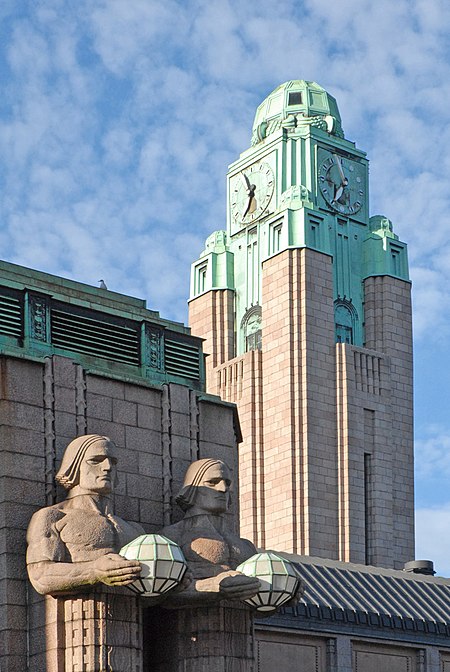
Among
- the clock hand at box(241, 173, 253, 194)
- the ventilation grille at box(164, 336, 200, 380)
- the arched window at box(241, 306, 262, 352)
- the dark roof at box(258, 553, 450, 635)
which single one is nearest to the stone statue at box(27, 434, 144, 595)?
the ventilation grille at box(164, 336, 200, 380)

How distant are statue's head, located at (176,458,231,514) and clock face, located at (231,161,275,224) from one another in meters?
64.8

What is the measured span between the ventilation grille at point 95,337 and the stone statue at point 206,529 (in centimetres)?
248

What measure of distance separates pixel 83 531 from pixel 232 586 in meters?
2.43

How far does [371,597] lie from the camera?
137 feet

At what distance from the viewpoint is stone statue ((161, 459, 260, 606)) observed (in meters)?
25.0

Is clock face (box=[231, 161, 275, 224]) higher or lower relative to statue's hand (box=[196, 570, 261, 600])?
higher

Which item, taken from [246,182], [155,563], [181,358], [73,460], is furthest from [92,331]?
[246,182]

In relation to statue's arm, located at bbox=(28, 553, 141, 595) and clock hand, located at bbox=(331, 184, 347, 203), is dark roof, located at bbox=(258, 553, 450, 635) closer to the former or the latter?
statue's arm, located at bbox=(28, 553, 141, 595)

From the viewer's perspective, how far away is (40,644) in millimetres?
23969

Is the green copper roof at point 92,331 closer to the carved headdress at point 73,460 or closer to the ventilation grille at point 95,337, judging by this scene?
the ventilation grille at point 95,337

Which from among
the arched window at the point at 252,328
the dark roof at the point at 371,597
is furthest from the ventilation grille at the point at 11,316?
the arched window at the point at 252,328

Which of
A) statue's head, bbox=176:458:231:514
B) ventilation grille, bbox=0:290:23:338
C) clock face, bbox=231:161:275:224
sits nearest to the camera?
ventilation grille, bbox=0:290:23:338

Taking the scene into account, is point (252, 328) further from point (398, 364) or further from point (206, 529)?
point (206, 529)

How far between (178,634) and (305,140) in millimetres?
66101
